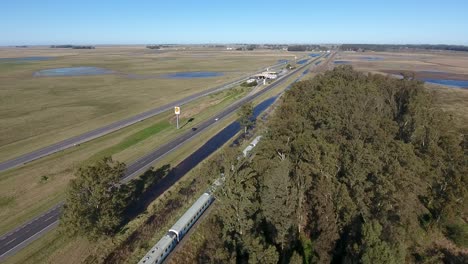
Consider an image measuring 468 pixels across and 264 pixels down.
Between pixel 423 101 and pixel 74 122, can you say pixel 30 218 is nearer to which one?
pixel 74 122

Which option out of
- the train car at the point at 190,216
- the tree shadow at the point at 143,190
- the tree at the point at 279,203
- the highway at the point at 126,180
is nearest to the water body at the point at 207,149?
the highway at the point at 126,180

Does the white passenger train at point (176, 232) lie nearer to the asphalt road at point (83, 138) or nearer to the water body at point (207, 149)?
the water body at point (207, 149)

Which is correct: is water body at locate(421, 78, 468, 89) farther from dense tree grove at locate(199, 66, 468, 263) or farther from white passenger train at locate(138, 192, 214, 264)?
white passenger train at locate(138, 192, 214, 264)

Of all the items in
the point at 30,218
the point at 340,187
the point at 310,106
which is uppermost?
the point at 310,106

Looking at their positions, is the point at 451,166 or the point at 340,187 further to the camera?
the point at 451,166

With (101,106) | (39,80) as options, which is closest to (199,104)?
(101,106)

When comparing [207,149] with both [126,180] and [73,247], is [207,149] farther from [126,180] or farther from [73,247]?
[73,247]

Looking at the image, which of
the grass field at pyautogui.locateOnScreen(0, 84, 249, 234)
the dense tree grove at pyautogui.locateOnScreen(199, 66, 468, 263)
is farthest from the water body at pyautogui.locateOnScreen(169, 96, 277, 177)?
the dense tree grove at pyautogui.locateOnScreen(199, 66, 468, 263)

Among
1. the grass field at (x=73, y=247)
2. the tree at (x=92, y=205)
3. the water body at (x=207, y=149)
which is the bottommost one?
the water body at (x=207, y=149)
